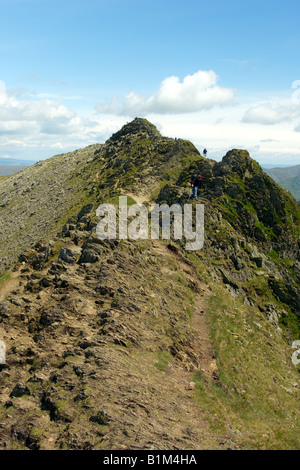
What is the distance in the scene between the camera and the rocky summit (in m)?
16.2

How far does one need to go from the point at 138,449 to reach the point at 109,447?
52.4 inches

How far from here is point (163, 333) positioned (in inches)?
1004

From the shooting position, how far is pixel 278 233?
189ft

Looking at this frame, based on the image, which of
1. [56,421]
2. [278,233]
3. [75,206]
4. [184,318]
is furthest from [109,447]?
[75,206]

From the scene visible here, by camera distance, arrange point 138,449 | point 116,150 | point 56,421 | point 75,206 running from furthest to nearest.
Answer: point 116,150
point 75,206
point 56,421
point 138,449

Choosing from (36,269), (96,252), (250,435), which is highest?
(96,252)

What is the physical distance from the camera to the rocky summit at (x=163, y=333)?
16.2m

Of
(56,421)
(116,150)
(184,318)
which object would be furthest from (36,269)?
(116,150)

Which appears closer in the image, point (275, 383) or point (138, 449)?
point (138, 449)

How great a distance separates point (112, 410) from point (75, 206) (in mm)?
68229

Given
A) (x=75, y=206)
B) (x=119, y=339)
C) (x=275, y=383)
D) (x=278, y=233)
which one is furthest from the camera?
(x=75, y=206)

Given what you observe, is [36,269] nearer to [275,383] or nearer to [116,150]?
[275,383]
